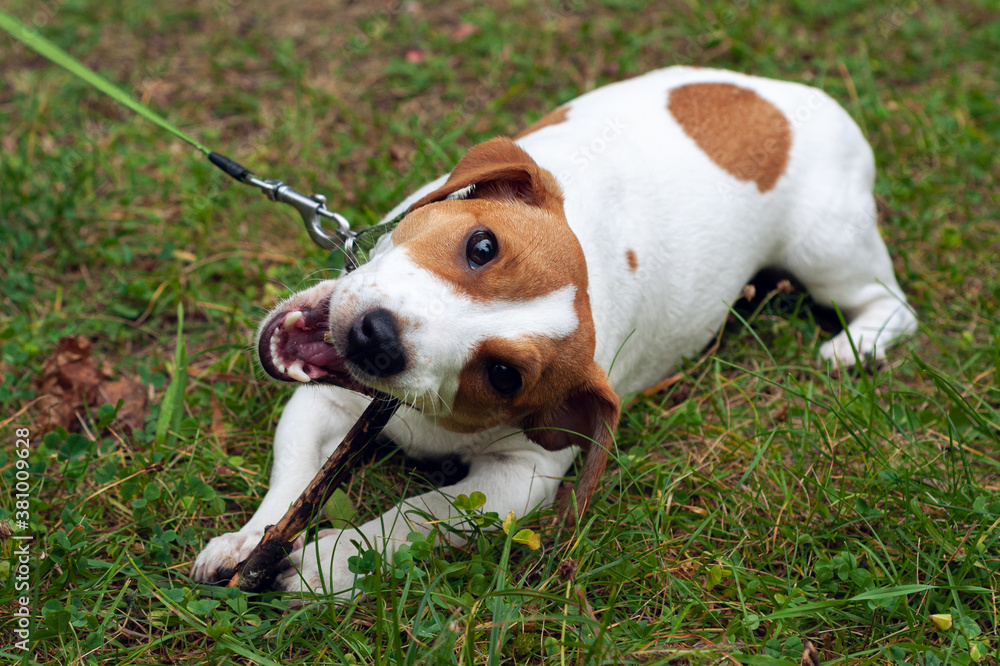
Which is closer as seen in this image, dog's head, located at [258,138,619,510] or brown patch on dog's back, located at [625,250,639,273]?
dog's head, located at [258,138,619,510]

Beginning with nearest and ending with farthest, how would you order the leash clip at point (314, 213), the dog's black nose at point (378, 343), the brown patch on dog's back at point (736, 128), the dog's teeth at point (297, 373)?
the dog's black nose at point (378, 343) < the dog's teeth at point (297, 373) < the leash clip at point (314, 213) < the brown patch on dog's back at point (736, 128)

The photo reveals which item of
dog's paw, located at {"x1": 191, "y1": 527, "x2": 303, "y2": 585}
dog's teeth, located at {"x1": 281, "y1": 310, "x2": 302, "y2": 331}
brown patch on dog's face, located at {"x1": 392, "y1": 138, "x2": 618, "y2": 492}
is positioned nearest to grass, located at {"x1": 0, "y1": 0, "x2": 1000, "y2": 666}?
dog's paw, located at {"x1": 191, "y1": 527, "x2": 303, "y2": 585}

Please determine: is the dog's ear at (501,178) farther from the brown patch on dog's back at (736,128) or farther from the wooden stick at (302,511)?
the brown patch on dog's back at (736,128)

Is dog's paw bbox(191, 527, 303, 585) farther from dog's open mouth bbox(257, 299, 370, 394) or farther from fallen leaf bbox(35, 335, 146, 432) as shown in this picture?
fallen leaf bbox(35, 335, 146, 432)

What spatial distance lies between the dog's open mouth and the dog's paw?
0.61m

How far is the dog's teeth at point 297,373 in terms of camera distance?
111 inches

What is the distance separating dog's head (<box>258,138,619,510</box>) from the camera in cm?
263

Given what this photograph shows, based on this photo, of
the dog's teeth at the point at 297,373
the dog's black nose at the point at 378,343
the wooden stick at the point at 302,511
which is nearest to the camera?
the dog's black nose at the point at 378,343

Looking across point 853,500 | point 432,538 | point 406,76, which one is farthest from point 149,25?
point 853,500

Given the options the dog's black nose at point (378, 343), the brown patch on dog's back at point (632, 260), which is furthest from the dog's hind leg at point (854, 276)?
the dog's black nose at point (378, 343)

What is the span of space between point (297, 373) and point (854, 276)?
10.0 feet

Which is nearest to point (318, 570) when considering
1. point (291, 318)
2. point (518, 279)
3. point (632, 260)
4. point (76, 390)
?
point (291, 318)

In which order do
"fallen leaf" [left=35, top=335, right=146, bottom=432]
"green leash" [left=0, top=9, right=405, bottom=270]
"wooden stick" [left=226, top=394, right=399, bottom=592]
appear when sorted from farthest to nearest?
"fallen leaf" [left=35, top=335, right=146, bottom=432], "green leash" [left=0, top=9, right=405, bottom=270], "wooden stick" [left=226, top=394, right=399, bottom=592]

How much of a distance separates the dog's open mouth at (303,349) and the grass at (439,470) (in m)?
0.67
